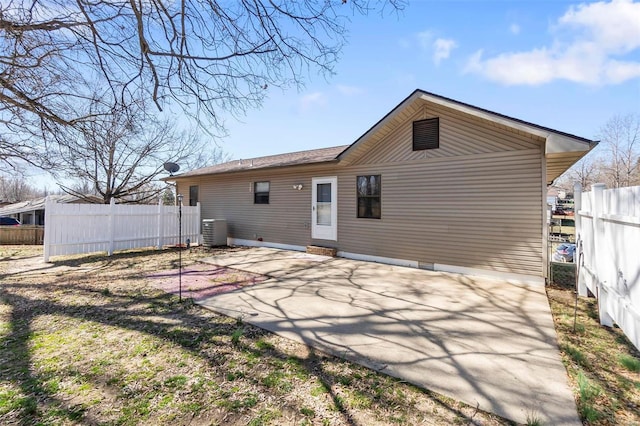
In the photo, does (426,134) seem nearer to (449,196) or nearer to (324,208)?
(449,196)

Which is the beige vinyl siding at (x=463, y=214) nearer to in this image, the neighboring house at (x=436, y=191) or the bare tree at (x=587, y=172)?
the neighboring house at (x=436, y=191)

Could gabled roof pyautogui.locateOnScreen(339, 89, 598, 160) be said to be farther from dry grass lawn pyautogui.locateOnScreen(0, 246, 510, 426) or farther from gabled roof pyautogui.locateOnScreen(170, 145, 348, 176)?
dry grass lawn pyautogui.locateOnScreen(0, 246, 510, 426)

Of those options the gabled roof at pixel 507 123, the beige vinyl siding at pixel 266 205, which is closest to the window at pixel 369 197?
the beige vinyl siding at pixel 266 205

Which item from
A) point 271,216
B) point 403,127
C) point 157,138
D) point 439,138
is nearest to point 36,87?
point 271,216

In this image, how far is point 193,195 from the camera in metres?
13.7

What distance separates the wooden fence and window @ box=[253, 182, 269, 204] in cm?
1020

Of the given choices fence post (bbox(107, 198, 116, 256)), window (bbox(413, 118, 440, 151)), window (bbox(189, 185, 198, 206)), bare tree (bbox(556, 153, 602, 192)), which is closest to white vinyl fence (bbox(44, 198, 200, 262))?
fence post (bbox(107, 198, 116, 256))

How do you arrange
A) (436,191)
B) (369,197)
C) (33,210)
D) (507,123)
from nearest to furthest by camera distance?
(507,123) → (436,191) → (369,197) → (33,210)

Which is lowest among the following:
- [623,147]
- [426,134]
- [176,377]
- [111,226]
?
[176,377]

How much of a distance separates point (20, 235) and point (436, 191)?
672 inches

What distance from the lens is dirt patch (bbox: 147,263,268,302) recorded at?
5.24 m

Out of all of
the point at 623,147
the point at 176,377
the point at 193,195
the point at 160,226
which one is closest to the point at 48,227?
the point at 160,226

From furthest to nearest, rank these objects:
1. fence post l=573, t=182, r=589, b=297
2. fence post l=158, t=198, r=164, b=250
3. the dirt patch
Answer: fence post l=158, t=198, r=164, b=250 < the dirt patch < fence post l=573, t=182, r=589, b=297

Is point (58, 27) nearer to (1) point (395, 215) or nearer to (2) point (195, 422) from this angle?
(2) point (195, 422)
